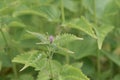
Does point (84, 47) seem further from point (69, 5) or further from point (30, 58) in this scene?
point (30, 58)

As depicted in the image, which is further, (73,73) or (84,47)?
(84,47)

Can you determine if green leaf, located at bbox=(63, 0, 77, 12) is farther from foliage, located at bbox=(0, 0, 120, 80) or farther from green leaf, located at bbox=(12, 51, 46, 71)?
green leaf, located at bbox=(12, 51, 46, 71)

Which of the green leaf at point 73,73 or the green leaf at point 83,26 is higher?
the green leaf at point 83,26

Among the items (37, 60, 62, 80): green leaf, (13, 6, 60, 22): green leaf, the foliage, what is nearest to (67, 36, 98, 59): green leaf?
the foliage

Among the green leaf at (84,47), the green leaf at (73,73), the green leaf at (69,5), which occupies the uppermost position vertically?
the green leaf at (69,5)

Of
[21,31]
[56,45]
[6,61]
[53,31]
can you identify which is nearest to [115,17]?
[53,31]

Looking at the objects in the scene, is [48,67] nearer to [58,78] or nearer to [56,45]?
[58,78]

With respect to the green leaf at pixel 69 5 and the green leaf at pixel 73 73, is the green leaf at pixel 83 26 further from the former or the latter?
the green leaf at pixel 69 5

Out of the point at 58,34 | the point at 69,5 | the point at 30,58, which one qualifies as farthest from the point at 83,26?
the point at 69,5

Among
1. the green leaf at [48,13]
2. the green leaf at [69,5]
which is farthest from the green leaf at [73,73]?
the green leaf at [69,5]
